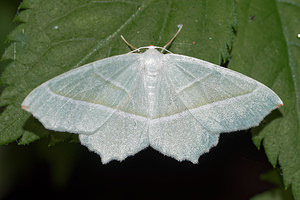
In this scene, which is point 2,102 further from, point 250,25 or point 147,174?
point 250,25

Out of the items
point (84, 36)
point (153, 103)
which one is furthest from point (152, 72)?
point (84, 36)

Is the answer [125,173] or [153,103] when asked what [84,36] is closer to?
[153,103]

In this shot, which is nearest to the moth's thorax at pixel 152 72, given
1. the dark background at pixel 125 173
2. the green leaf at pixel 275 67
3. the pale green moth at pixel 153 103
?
the pale green moth at pixel 153 103

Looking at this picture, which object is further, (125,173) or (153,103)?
(125,173)

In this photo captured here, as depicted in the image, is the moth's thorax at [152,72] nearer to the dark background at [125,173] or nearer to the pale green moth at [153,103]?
the pale green moth at [153,103]

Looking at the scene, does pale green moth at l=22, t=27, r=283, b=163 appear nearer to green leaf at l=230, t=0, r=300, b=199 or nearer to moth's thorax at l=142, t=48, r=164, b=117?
moth's thorax at l=142, t=48, r=164, b=117

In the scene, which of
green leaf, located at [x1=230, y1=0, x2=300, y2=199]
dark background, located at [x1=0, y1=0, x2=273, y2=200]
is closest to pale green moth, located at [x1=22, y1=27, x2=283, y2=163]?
green leaf, located at [x1=230, y1=0, x2=300, y2=199]
